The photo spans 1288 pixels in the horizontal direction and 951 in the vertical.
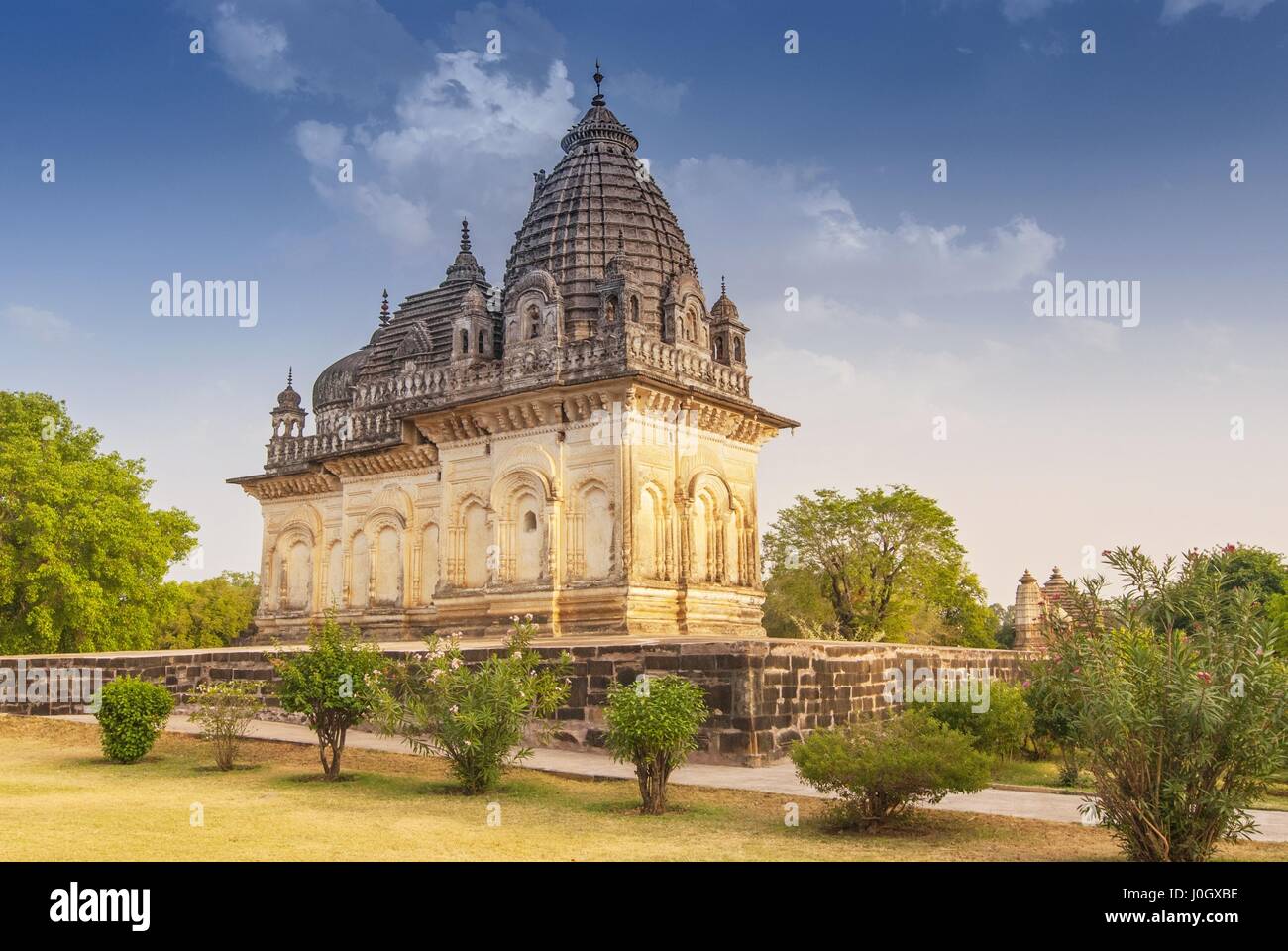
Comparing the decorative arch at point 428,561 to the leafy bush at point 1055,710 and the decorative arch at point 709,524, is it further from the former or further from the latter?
the leafy bush at point 1055,710

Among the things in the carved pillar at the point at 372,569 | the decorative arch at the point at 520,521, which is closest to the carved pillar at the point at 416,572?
the carved pillar at the point at 372,569

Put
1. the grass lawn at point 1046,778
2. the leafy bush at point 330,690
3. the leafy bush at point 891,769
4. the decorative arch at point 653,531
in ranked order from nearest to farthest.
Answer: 1. the leafy bush at point 891,769
2. the grass lawn at point 1046,778
3. the leafy bush at point 330,690
4. the decorative arch at point 653,531

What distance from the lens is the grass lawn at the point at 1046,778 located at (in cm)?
1222

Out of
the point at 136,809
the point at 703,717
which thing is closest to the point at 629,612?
the point at 703,717

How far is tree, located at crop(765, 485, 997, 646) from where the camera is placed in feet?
125

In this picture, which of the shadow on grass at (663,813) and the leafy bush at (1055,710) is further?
the shadow on grass at (663,813)

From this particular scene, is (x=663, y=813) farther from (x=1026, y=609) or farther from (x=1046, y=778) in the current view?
(x=1026, y=609)

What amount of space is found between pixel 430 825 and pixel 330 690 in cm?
352

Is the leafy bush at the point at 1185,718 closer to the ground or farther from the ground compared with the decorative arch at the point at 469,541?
closer to the ground

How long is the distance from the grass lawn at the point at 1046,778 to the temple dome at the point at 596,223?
1104cm

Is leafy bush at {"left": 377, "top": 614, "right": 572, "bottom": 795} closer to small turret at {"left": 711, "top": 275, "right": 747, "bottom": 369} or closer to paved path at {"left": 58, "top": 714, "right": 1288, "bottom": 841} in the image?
paved path at {"left": 58, "top": 714, "right": 1288, "bottom": 841}

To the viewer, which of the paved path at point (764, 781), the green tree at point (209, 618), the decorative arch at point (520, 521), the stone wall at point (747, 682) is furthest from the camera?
the green tree at point (209, 618)

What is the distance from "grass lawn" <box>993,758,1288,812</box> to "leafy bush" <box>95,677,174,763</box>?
10955 mm

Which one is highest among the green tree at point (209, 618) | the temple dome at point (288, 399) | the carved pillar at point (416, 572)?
the temple dome at point (288, 399)
